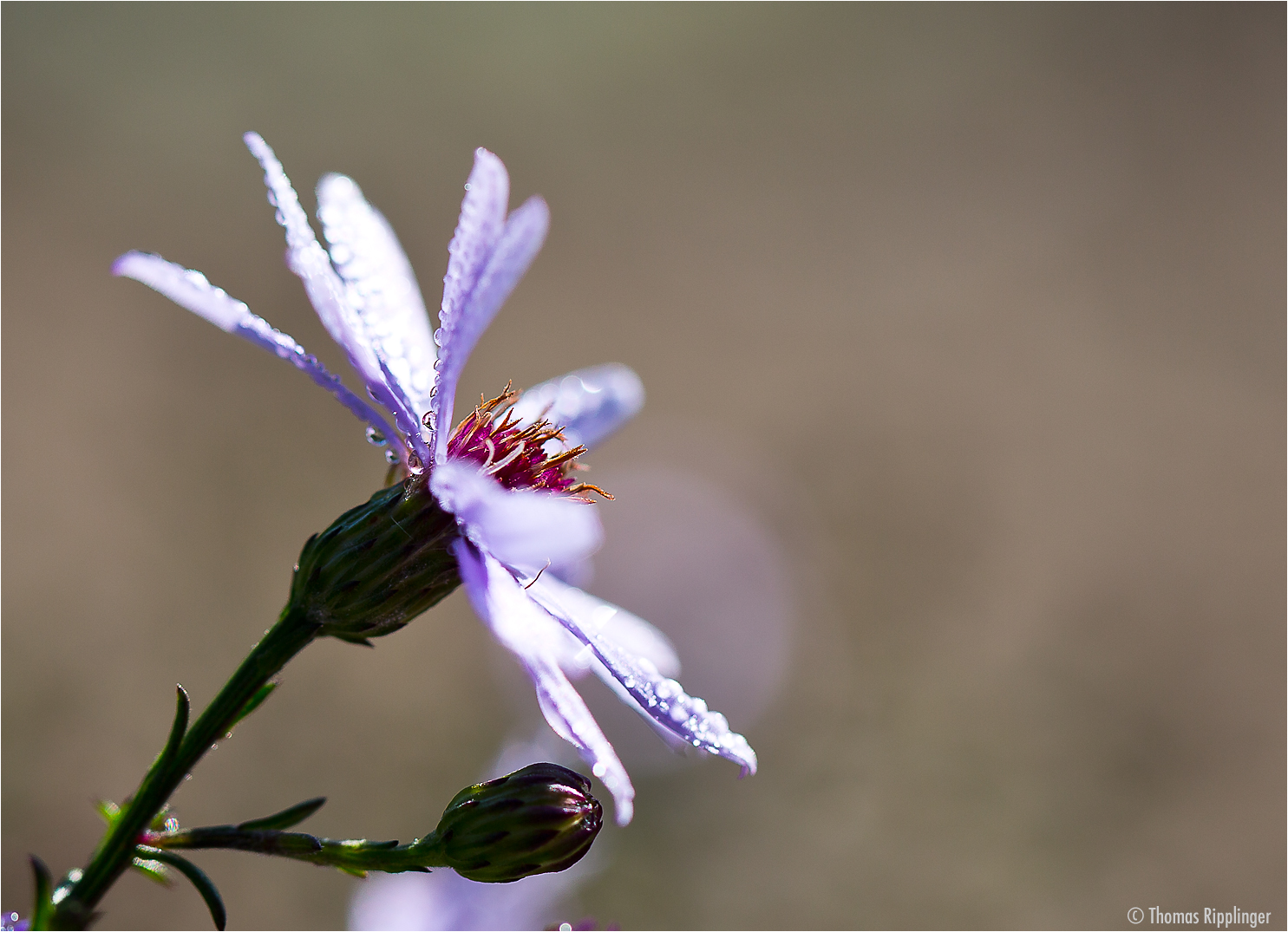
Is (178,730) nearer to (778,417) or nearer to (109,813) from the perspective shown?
(109,813)

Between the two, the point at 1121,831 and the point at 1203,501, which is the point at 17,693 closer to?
the point at 1121,831

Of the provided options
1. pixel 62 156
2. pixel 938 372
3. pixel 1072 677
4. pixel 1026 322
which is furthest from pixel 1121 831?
pixel 62 156

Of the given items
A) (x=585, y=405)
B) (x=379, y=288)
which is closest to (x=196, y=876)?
(x=379, y=288)

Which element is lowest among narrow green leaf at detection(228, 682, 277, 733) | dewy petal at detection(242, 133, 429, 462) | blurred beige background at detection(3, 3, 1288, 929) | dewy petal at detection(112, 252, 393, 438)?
narrow green leaf at detection(228, 682, 277, 733)

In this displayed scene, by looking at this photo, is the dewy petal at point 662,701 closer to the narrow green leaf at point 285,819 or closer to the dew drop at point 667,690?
the dew drop at point 667,690

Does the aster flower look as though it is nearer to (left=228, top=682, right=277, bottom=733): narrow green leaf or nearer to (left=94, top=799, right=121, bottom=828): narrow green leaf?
(left=228, top=682, right=277, bottom=733): narrow green leaf

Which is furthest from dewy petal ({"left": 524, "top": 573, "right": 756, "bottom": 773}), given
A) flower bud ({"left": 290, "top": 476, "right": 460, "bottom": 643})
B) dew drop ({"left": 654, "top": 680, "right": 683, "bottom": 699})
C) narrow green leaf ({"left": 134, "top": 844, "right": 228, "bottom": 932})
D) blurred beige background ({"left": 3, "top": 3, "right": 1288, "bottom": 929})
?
blurred beige background ({"left": 3, "top": 3, "right": 1288, "bottom": 929})

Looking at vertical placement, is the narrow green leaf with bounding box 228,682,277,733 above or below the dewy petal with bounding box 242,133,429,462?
below
